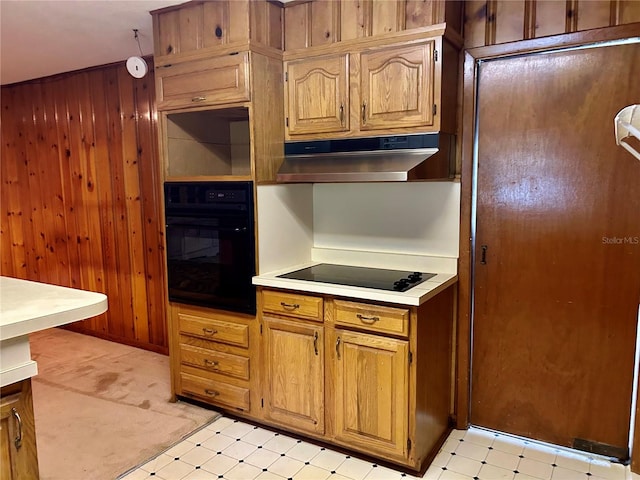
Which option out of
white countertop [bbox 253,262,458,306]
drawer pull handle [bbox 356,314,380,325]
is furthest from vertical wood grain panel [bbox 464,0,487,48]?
drawer pull handle [bbox 356,314,380,325]

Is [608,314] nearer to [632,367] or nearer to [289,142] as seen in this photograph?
[632,367]

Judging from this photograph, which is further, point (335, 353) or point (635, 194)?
point (335, 353)

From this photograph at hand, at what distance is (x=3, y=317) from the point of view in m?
1.46

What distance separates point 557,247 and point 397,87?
1.17 meters

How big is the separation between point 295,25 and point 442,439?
2.45 metres

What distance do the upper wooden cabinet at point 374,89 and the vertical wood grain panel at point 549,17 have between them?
16.2 inches

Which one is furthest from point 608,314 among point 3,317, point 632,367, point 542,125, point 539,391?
point 3,317

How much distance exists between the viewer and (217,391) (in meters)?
2.91

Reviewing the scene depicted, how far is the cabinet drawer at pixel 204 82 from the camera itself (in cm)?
259

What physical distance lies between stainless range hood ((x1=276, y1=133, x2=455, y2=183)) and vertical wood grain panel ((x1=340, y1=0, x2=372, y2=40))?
545 mm

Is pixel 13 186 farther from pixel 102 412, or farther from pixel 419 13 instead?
pixel 419 13

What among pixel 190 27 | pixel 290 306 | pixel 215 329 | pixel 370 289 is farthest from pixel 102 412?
pixel 190 27

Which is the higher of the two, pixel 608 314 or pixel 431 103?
pixel 431 103

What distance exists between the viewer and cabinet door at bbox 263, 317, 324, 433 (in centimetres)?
255
